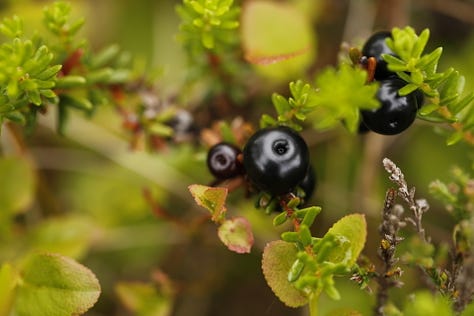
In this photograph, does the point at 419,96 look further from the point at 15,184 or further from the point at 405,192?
the point at 15,184

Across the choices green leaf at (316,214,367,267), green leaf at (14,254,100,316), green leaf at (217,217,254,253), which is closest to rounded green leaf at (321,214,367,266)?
green leaf at (316,214,367,267)

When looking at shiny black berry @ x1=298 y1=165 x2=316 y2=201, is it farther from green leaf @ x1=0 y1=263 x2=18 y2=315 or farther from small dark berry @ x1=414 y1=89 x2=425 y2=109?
green leaf @ x1=0 y1=263 x2=18 y2=315

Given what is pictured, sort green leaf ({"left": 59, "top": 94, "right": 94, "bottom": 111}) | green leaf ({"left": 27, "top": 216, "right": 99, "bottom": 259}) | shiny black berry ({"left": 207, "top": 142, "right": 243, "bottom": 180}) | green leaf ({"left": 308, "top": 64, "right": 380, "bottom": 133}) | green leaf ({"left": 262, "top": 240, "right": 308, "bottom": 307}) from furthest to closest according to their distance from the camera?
green leaf ({"left": 27, "top": 216, "right": 99, "bottom": 259}), green leaf ({"left": 59, "top": 94, "right": 94, "bottom": 111}), shiny black berry ({"left": 207, "top": 142, "right": 243, "bottom": 180}), green leaf ({"left": 262, "top": 240, "right": 308, "bottom": 307}), green leaf ({"left": 308, "top": 64, "right": 380, "bottom": 133})

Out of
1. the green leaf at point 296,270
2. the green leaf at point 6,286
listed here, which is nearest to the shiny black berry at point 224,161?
the green leaf at point 296,270

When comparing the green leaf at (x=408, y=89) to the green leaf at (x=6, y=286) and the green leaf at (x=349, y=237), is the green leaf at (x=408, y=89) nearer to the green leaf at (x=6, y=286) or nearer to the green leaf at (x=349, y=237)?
the green leaf at (x=349, y=237)

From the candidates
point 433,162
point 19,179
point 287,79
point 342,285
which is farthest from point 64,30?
point 433,162

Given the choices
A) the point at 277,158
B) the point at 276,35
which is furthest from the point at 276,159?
the point at 276,35
